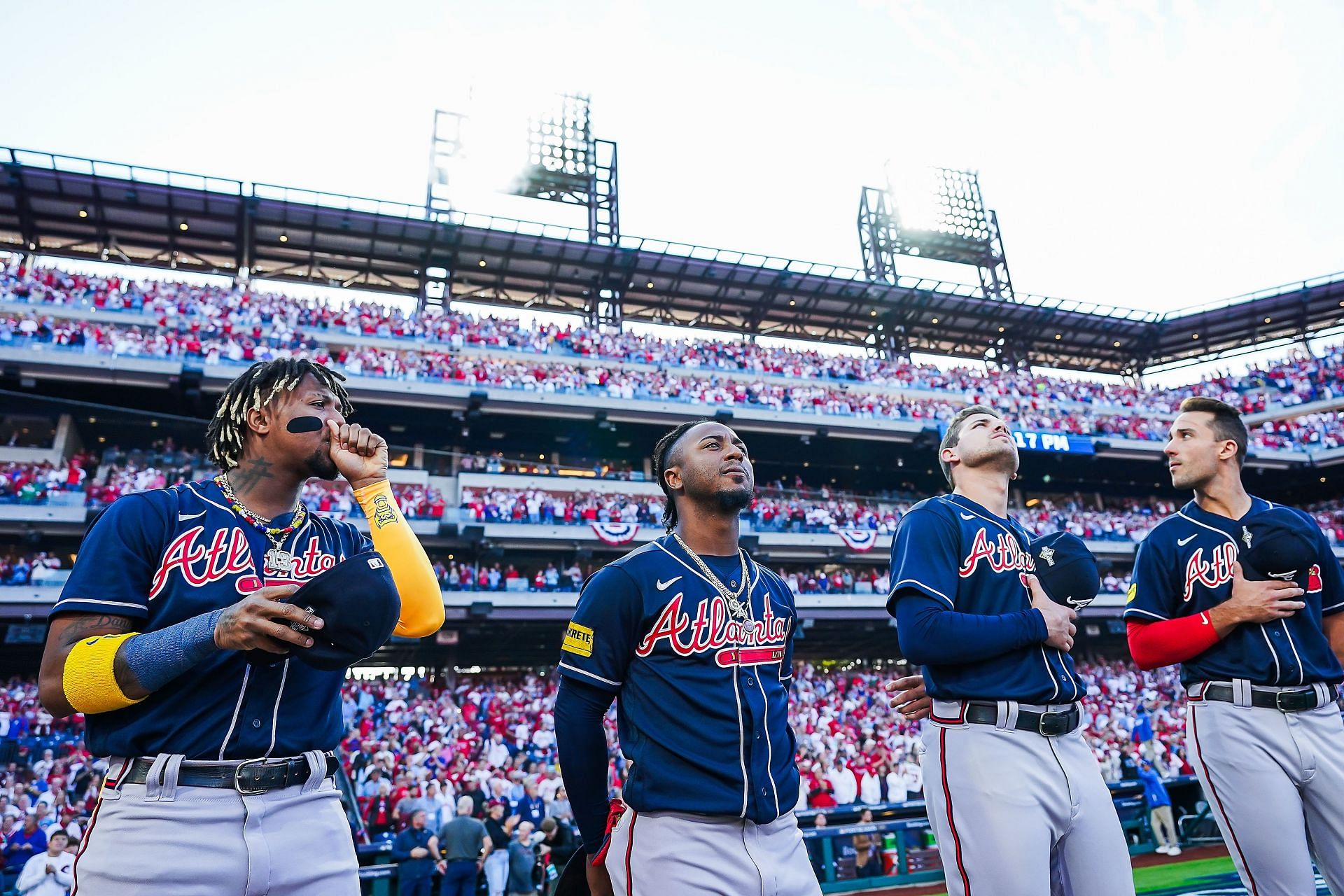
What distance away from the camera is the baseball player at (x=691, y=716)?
9.23ft

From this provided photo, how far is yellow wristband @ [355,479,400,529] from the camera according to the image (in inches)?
107

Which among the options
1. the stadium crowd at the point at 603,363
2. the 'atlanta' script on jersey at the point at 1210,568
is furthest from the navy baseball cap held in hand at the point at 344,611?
the stadium crowd at the point at 603,363

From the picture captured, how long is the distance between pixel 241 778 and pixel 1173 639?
3993mm

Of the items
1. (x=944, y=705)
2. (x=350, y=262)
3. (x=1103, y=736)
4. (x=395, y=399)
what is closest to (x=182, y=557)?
(x=944, y=705)

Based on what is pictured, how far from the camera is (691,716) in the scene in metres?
2.98

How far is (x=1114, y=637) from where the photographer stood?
3300cm

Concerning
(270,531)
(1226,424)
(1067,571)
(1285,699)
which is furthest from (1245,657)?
(270,531)

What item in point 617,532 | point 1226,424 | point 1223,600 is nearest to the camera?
point 1223,600

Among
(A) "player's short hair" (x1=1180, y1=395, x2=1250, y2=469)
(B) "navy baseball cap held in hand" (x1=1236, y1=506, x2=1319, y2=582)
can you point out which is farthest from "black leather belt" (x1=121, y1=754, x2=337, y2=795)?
(A) "player's short hair" (x1=1180, y1=395, x2=1250, y2=469)

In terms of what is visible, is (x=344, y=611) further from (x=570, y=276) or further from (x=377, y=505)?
(x=570, y=276)

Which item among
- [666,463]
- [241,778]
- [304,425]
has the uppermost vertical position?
[666,463]

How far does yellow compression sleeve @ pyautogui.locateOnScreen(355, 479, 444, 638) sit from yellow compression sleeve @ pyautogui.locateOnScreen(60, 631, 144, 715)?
71 centimetres

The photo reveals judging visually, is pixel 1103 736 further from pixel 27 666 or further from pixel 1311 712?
pixel 27 666

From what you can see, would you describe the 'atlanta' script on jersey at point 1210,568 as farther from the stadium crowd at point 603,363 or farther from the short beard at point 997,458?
the stadium crowd at point 603,363
